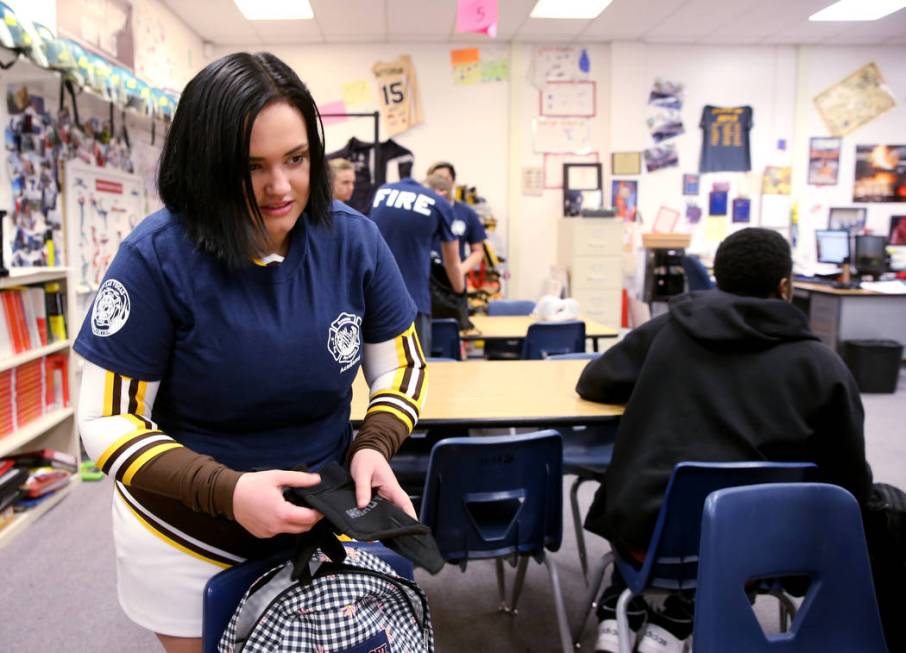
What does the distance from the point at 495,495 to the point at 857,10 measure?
5924 mm

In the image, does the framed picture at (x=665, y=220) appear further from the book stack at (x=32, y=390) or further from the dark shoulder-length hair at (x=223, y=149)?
the dark shoulder-length hair at (x=223, y=149)

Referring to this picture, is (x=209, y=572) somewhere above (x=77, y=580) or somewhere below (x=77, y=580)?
above

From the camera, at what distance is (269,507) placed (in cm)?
80

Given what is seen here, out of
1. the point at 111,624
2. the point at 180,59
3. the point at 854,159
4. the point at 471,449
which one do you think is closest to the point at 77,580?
the point at 111,624

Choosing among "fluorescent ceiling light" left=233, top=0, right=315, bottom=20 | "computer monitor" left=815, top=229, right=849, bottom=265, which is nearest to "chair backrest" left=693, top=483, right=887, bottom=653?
"fluorescent ceiling light" left=233, top=0, right=315, bottom=20

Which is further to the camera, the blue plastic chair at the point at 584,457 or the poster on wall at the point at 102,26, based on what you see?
the poster on wall at the point at 102,26

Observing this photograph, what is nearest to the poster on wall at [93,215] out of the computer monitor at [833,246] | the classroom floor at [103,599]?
the classroom floor at [103,599]

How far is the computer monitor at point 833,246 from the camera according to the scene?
602cm

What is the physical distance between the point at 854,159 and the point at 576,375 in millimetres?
5770

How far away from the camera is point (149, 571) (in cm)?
98

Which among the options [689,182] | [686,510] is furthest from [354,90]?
[686,510]

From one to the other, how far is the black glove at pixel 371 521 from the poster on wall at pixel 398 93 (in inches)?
231

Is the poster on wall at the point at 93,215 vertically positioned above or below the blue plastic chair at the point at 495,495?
above

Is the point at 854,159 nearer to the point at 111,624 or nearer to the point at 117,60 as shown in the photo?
the point at 117,60
